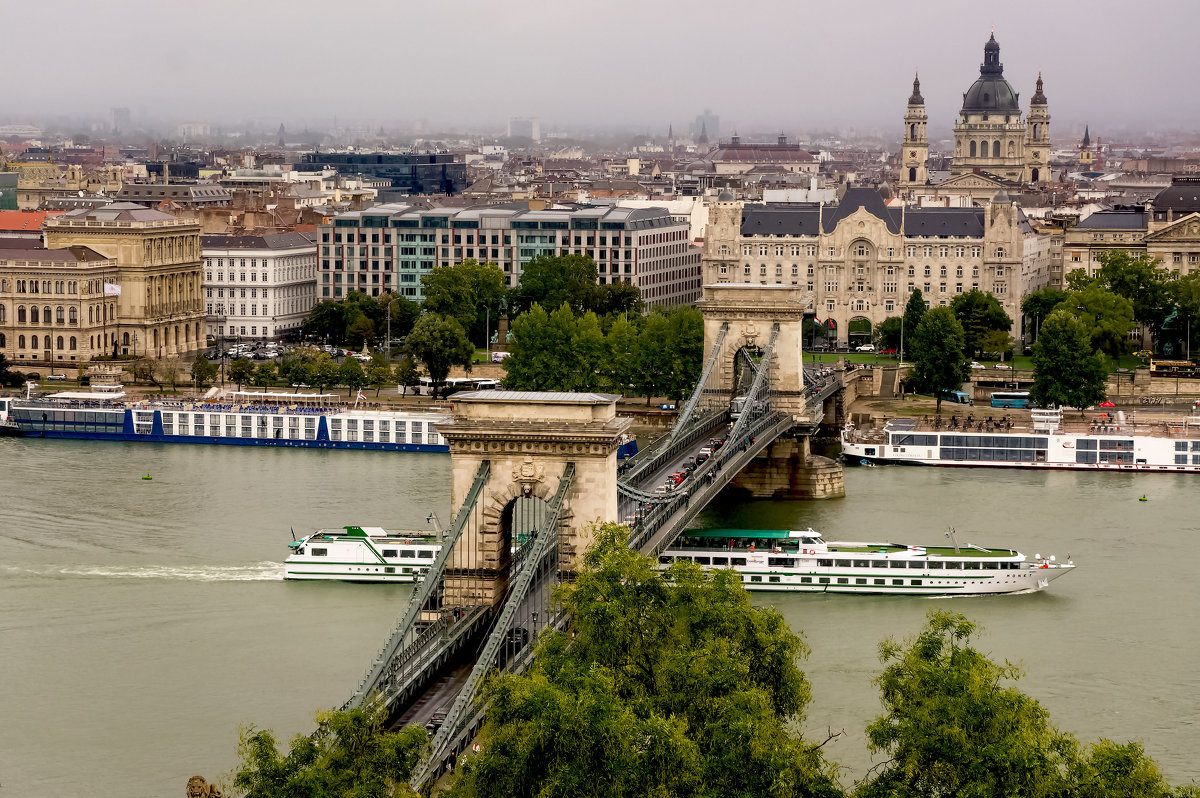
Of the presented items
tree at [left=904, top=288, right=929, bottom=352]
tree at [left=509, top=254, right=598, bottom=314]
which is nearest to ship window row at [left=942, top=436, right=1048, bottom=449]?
tree at [left=904, top=288, right=929, bottom=352]

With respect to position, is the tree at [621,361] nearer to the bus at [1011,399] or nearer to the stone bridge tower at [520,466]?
the bus at [1011,399]

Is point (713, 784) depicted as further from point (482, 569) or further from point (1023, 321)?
point (1023, 321)

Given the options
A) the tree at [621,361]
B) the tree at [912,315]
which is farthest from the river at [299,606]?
the tree at [912,315]

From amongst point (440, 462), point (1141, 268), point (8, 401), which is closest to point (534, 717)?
point (440, 462)

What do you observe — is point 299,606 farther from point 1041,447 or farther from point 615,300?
point 615,300

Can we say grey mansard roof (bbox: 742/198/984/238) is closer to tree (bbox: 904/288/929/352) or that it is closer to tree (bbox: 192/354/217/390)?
tree (bbox: 904/288/929/352)

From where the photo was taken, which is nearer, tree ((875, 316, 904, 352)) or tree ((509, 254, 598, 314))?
tree ((875, 316, 904, 352))

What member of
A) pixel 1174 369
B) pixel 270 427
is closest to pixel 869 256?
pixel 1174 369
